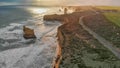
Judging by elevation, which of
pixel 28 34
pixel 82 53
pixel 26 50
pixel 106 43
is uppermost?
pixel 106 43

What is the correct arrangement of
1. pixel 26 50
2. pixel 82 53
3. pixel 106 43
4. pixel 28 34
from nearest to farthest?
1. pixel 82 53
2. pixel 106 43
3. pixel 26 50
4. pixel 28 34

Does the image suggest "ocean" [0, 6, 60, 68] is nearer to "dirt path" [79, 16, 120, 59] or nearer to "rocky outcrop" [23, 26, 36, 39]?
"rocky outcrop" [23, 26, 36, 39]

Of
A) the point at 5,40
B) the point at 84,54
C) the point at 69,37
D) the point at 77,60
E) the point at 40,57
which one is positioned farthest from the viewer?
the point at 5,40

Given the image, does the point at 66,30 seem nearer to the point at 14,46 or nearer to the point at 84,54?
the point at 14,46

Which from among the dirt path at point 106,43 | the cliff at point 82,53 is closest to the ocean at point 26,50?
the cliff at point 82,53

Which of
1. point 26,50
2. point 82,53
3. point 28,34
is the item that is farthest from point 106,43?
point 28,34

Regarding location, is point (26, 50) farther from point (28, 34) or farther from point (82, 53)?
point (82, 53)

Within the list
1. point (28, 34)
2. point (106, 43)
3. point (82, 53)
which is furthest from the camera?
point (28, 34)

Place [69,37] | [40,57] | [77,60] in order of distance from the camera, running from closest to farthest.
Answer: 1. [77,60]
2. [40,57]
3. [69,37]

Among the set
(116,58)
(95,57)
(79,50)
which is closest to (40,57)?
(79,50)

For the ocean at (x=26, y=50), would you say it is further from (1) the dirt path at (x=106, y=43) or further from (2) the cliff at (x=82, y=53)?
(1) the dirt path at (x=106, y=43)

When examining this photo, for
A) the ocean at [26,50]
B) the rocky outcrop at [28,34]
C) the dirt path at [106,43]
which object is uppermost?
the dirt path at [106,43]
